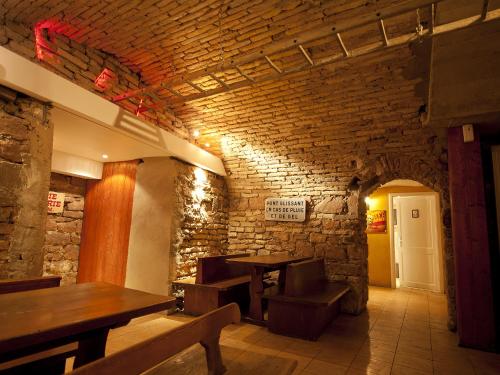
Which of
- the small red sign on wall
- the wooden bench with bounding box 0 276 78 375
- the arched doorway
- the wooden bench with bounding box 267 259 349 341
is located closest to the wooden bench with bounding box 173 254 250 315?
the wooden bench with bounding box 267 259 349 341

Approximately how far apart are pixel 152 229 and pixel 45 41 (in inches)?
114

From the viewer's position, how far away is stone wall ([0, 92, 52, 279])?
2.63 m

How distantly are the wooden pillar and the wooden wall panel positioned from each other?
4.83m

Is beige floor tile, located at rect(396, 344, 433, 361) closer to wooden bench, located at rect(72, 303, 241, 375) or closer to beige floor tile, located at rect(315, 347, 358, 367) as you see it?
beige floor tile, located at rect(315, 347, 358, 367)

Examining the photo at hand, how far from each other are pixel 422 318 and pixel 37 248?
17.6ft

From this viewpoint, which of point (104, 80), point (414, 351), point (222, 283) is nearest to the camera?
point (414, 351)


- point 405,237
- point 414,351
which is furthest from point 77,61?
point 405,237

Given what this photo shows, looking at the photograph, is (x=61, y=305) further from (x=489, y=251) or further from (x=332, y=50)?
(x=489, y=251)

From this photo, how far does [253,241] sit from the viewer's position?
19.1 feet

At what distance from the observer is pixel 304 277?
403 centimetres

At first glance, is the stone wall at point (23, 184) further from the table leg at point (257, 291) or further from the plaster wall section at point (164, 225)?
the table leg at point (257, 291)

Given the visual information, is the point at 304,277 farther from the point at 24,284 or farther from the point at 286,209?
the point at 24,284

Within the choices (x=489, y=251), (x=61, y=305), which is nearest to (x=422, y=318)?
(x=489, y=251)

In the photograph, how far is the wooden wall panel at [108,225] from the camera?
4914 mm
